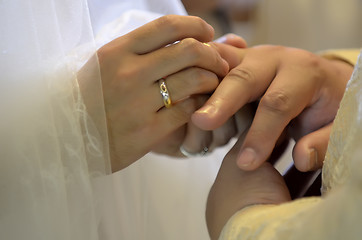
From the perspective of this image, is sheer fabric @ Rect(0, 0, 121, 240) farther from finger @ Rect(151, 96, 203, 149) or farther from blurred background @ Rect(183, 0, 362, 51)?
blurred background @ Rect(183, 0, 362, 51)

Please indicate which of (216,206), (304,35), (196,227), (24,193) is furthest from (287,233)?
(304,35)

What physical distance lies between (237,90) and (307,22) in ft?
5.18

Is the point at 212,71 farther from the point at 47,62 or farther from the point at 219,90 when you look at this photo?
the point at 47,62

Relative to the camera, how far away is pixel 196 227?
750mm

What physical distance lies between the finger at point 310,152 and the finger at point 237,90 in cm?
10

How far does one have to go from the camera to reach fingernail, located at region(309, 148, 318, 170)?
536mm

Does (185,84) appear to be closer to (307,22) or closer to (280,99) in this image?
(280,99)

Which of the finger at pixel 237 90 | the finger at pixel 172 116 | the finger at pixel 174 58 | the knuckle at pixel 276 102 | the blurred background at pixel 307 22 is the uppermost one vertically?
the finger at pixel 174 58

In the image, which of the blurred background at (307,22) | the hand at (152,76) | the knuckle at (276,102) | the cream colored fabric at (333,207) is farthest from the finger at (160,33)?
the blurred background at (307,22)

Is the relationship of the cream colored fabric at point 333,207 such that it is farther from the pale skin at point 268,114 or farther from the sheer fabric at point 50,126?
the sheer fabric at point 50,126

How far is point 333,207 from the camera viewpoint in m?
0.29

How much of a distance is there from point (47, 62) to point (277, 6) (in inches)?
68.3

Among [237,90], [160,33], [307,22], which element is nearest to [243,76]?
[237,90]

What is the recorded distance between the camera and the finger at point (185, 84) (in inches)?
22.9
